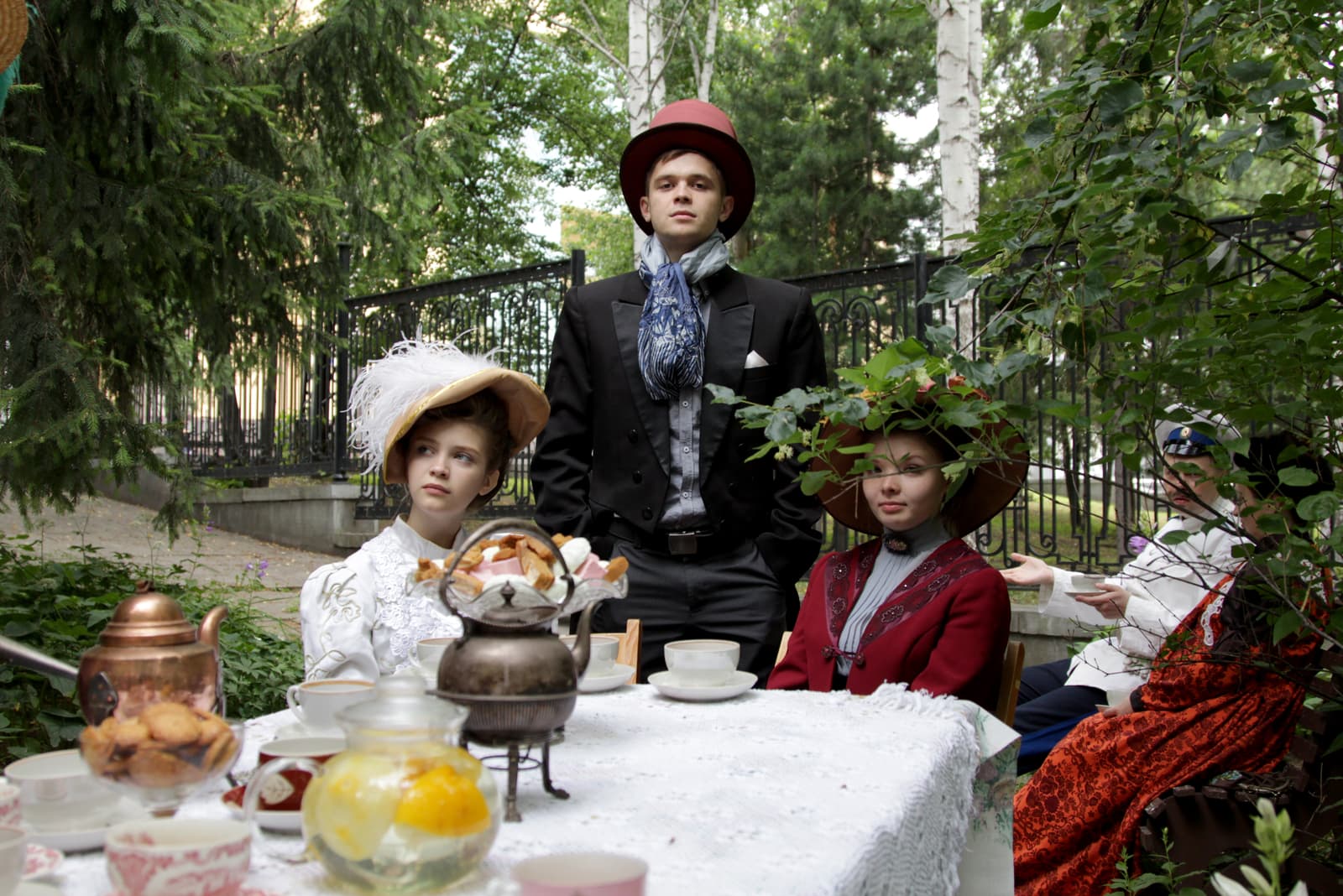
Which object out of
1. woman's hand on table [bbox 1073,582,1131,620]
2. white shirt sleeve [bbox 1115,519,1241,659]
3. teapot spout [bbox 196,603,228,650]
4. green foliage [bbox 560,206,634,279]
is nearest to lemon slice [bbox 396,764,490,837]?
teapot spout [bbox 196,603,228,650]

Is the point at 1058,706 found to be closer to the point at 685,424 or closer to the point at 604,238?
the point at 685,424

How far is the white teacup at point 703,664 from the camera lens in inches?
75.5

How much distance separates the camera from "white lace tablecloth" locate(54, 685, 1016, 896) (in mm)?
1104

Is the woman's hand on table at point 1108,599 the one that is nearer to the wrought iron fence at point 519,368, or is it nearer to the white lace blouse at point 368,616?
the wrought iron fence at point 519,368

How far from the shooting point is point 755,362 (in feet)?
9.93

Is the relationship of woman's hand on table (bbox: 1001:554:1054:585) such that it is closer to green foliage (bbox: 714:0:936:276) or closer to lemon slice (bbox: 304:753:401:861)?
lemon slice (bbox: 304:753:401:861)

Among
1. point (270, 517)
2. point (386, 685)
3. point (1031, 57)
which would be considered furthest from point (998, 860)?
point (1031, 57)

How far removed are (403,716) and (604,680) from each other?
989mm

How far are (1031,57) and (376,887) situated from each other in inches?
760

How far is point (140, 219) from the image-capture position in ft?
14.3

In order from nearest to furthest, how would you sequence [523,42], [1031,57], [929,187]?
[929,187]
[1031,57]
[523,42]

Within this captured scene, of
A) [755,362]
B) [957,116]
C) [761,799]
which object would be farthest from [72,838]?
[957,116]

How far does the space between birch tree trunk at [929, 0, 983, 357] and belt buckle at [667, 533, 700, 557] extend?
4365mm

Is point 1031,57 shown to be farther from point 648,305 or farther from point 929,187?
point 648,305
